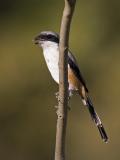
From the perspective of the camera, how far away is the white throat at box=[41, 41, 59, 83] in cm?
450

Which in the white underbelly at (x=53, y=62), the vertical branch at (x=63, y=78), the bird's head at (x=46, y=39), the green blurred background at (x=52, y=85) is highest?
the green blurred background at (x=52, y=85)

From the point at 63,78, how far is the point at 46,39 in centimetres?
171

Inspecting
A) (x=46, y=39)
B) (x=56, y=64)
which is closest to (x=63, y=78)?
(x=56, y=64)

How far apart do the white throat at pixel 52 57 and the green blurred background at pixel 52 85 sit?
5.23 metres

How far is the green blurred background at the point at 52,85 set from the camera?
10109 millimetres

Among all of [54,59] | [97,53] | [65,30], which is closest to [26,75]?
[97,53]

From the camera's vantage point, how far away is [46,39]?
4.68 metres

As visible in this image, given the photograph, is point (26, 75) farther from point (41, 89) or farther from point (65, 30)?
point (65, 30)

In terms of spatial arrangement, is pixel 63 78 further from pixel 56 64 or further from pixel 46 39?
A: pixel 46 39

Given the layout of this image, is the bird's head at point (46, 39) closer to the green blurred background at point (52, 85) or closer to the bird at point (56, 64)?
the bird at point (56, 64)

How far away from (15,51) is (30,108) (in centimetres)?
75

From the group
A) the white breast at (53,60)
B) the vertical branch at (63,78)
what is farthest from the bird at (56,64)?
the vertical branch at (63,78)

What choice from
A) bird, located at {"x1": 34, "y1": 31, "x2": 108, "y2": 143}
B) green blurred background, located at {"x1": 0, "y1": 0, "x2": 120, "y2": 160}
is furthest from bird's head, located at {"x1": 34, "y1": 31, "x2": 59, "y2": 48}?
green blurred background, located at {"x1": 0, "y1": 0, "x2": 120, "y2": 160}

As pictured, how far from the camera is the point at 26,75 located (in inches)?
416
